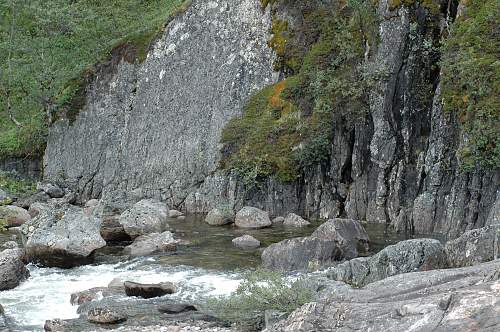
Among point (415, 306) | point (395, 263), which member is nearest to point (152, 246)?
point (395, 263)

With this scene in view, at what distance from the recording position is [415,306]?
820 cm

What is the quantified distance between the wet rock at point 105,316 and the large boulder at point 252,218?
1380 centimetres

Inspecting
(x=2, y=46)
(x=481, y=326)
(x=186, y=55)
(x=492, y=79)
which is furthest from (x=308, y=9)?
(x=481, y=326)

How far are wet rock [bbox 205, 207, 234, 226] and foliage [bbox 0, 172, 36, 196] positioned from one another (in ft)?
48.4

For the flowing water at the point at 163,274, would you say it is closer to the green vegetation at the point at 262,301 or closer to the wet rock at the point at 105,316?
the wet rock at the point at 105,316

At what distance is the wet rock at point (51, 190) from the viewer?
128 ft

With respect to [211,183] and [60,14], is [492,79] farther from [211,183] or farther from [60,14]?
[60,14]

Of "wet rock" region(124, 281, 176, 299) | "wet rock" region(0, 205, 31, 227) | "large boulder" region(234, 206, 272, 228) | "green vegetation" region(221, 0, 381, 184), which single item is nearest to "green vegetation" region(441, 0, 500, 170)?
"green vegetation" region(221, 0, 381, 184)

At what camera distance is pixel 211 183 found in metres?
33.7

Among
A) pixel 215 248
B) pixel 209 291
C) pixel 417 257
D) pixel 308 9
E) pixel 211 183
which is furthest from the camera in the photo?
pixel 308 9

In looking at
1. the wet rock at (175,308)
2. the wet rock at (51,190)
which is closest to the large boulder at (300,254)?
the wet rock at (175,308)

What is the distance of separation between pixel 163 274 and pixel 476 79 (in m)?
13.8

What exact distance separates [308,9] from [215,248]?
58.2 ft

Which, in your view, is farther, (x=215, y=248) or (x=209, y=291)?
(x=215, y=248)
